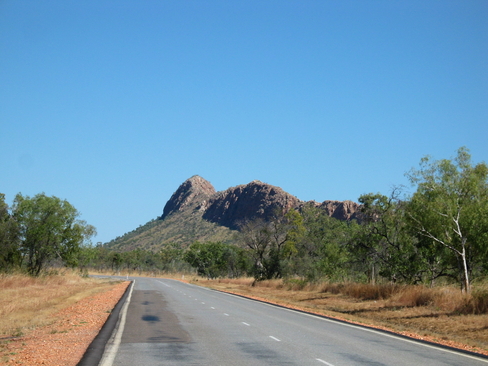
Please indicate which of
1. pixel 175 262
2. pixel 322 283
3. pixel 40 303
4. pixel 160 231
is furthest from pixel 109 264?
pixel 40 303

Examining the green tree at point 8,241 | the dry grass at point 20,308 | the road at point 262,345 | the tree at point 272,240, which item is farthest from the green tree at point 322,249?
the green tree at point 8,241

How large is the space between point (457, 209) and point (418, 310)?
5.19m

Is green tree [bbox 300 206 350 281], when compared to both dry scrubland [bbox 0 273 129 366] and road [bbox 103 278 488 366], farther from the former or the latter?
dry scrubland [bbox 0 273 129 366]

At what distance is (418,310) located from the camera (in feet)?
77.0

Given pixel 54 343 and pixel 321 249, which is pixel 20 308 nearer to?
pixel 54 343

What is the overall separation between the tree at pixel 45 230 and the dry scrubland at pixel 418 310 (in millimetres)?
27885

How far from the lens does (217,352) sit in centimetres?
1161

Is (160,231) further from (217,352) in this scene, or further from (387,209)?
(217,352)

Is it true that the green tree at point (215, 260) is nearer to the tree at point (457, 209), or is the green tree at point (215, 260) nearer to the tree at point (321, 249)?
the tree at point (321, 249)

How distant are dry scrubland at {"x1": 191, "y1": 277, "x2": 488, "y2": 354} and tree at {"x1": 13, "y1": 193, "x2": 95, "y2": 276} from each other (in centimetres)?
2788

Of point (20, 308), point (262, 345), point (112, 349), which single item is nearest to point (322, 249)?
point (20, 308)

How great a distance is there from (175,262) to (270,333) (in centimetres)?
10679

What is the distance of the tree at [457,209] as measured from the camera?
77.9 ft

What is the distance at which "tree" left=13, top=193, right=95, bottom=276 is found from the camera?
5056 centimetres
